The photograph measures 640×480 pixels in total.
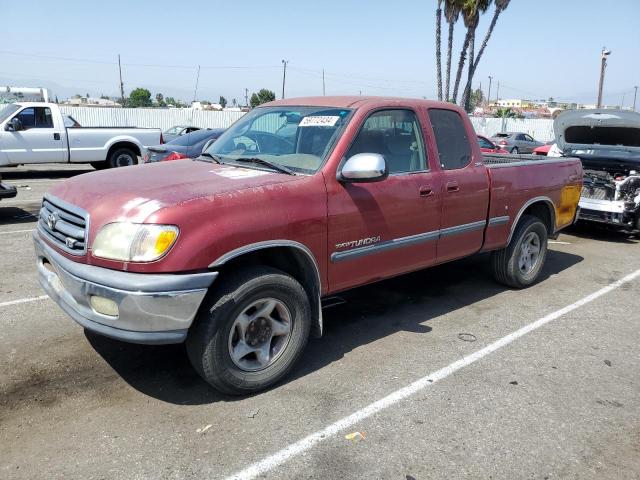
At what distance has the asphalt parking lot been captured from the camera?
284cm

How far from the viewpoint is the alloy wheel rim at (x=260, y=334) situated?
11.1ft

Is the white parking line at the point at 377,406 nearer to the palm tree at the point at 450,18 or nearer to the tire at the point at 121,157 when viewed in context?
the tire at the point at 121,157

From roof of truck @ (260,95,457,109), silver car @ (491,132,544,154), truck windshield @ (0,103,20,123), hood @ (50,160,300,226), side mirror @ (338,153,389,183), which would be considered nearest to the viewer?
hood @ (50,160,300,226)

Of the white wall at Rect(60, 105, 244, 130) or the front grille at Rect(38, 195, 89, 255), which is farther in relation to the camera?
the white wall at Rect(60, 105, 244, 130)

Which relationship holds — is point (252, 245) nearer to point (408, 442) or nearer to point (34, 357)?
point (408, 442)

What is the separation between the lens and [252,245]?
10.7 feet

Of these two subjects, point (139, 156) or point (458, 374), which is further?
→ point (139, 156)

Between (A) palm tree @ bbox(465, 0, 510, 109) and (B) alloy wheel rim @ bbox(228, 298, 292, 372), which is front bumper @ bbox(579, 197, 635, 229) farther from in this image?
(A) palm tree @ bbox(465, 0, 510, 109)

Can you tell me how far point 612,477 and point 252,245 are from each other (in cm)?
235

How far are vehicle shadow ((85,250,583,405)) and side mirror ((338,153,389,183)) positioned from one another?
4.60 feet

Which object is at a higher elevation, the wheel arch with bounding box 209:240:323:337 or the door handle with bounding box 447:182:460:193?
the door handle with bounding box 447:182:460:193

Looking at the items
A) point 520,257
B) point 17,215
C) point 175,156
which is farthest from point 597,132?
point 17,215

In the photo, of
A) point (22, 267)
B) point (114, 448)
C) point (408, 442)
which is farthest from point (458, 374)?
point (22, 267)

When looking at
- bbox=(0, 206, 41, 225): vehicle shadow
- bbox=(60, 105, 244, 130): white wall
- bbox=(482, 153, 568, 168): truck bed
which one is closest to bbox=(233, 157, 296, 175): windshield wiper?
bbox=(482, 153, 568, 168): truck bed
